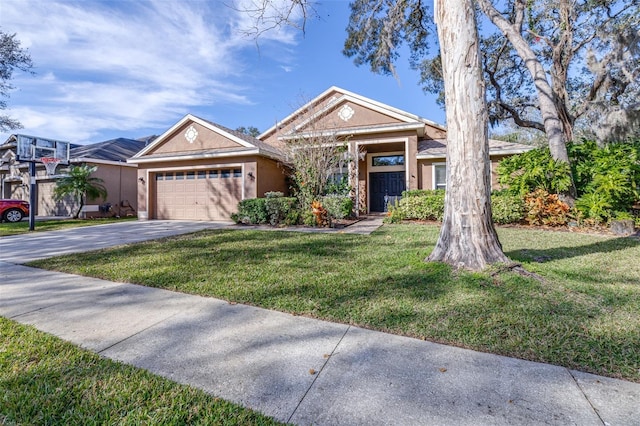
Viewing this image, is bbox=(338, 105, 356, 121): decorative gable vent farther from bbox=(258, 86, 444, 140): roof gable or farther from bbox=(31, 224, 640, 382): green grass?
bbox=(31, 224, 640, 382): green grass

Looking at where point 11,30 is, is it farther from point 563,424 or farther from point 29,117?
point 563,424

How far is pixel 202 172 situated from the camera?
46.1 ft

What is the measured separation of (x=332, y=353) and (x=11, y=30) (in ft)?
77.8

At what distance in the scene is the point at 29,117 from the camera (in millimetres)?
18156

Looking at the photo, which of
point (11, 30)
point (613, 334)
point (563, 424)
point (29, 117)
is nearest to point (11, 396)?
point (563, 424)

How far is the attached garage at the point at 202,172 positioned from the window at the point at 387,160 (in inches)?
191

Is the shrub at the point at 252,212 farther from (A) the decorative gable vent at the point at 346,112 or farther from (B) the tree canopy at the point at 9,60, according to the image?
(B) the tree canopy at the point at 9,60

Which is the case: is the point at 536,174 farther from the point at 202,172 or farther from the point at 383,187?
the point at 202,172

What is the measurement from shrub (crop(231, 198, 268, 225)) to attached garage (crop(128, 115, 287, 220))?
1.03 meters

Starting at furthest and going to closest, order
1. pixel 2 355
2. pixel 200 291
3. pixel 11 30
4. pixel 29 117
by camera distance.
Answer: pixel 29 117, pixel 11 30, pixel 200 291, pixel 2 355

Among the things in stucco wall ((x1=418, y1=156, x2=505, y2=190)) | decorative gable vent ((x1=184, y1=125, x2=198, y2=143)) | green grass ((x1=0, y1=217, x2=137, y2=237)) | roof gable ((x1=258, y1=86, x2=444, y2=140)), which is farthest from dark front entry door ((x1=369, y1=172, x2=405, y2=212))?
green grass ((x1=0, y1=217, x2=137, y2=237))

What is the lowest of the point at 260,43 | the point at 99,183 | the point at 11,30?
the point at 99,183

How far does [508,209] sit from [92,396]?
35.4 ft

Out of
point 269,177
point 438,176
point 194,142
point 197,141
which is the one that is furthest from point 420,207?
point 194,142
